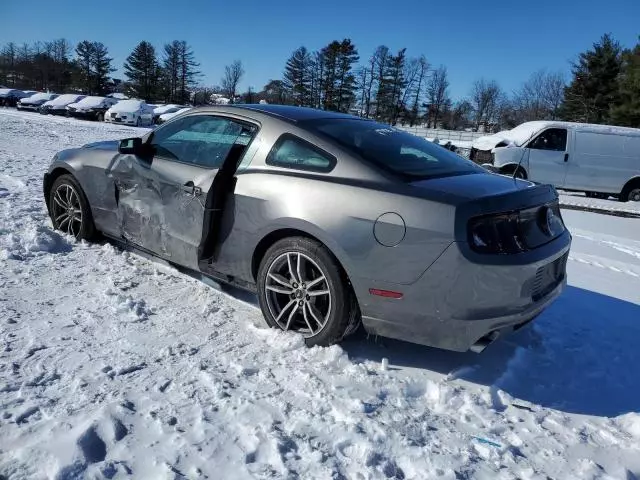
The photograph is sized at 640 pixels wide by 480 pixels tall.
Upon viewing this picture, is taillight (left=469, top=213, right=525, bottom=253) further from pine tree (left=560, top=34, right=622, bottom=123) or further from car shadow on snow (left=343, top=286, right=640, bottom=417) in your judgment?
pine tree (left=560, top=34, right=622, bottom=123)

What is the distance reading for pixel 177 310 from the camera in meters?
3.60

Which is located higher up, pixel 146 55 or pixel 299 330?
pixel 146 55

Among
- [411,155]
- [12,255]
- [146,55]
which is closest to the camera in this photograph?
[411,155]

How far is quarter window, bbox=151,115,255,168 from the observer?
3.70m

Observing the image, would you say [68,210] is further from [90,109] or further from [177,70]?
[177,70]

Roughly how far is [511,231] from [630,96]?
3629 cm

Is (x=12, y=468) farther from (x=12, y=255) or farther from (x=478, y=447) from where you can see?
(x=12, y=255)

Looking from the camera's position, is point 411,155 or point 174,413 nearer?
point 174,413

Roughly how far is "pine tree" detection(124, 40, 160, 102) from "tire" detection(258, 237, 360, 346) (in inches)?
2696

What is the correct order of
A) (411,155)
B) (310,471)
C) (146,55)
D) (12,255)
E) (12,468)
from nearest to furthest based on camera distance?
(12,468), (310,471), (411,155), (12,255), (146,55)

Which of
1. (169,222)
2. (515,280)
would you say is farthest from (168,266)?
(515,280)

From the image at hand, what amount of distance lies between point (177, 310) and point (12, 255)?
1783 millimetres

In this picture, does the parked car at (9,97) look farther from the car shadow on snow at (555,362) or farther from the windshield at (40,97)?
the car shadow on snow at (555,362)

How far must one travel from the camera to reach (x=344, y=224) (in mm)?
2930
